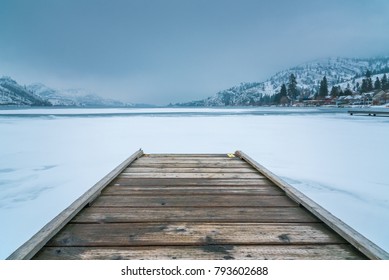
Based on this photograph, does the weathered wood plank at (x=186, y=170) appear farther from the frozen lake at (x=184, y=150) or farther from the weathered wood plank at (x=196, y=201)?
the frozen lake at (x=184, y=150)

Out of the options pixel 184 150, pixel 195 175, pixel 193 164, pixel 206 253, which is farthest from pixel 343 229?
pixel 184 150

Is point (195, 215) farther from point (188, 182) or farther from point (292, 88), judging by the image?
point (292, 88)

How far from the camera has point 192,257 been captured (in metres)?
1.80

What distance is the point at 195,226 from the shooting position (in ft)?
7.41

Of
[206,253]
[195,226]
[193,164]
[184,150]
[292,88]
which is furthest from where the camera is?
[292,88]

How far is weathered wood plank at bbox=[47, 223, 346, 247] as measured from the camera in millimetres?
1987

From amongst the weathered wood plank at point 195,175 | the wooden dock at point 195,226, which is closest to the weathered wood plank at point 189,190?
the wooden dock at point 195,226

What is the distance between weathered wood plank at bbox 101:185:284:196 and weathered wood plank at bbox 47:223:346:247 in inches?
35.6

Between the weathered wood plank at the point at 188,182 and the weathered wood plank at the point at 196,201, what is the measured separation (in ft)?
1.67

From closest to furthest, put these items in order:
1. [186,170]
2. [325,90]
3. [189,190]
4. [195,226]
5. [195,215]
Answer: [195,226] < [195,215] < [189,190] < [186,170] < [325,90]

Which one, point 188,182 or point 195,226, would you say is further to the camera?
point 188,182

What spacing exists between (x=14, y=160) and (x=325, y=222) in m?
9.66

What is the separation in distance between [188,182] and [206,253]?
1866 millimetres

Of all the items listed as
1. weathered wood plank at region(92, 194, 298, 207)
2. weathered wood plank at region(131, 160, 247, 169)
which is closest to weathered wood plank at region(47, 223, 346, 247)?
weathered wood plank at region(92, 194, 298, 207)
